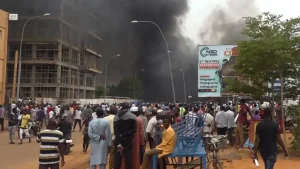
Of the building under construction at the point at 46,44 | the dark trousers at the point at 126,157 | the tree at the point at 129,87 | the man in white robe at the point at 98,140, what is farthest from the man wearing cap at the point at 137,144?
the tree at the point at 129,87

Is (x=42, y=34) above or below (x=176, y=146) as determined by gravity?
above

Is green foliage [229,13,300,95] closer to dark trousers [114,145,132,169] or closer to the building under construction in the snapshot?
dark trousers [114,145,132,169]

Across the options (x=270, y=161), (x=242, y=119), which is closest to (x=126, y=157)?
(x=270, y=161)

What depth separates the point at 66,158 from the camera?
10.4m

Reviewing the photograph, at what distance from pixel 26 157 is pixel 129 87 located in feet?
192

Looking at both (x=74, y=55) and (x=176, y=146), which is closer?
(x=176, y=146)

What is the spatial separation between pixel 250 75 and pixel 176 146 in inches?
246

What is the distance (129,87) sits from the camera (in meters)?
69.0

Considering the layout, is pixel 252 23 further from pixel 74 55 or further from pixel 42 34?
pixel 74 55

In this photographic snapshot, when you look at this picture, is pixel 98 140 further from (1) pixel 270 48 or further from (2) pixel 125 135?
(1) pixel 270 48

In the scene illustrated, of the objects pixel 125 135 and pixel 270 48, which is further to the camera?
pixel 270 48

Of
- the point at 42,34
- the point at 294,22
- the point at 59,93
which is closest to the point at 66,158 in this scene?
the point at 294,22

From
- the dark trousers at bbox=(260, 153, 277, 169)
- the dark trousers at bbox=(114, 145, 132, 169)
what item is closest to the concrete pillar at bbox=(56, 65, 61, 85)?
the dark trousers at bbox=(114, 145, 132, 169)

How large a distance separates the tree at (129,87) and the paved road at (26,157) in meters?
53.2
